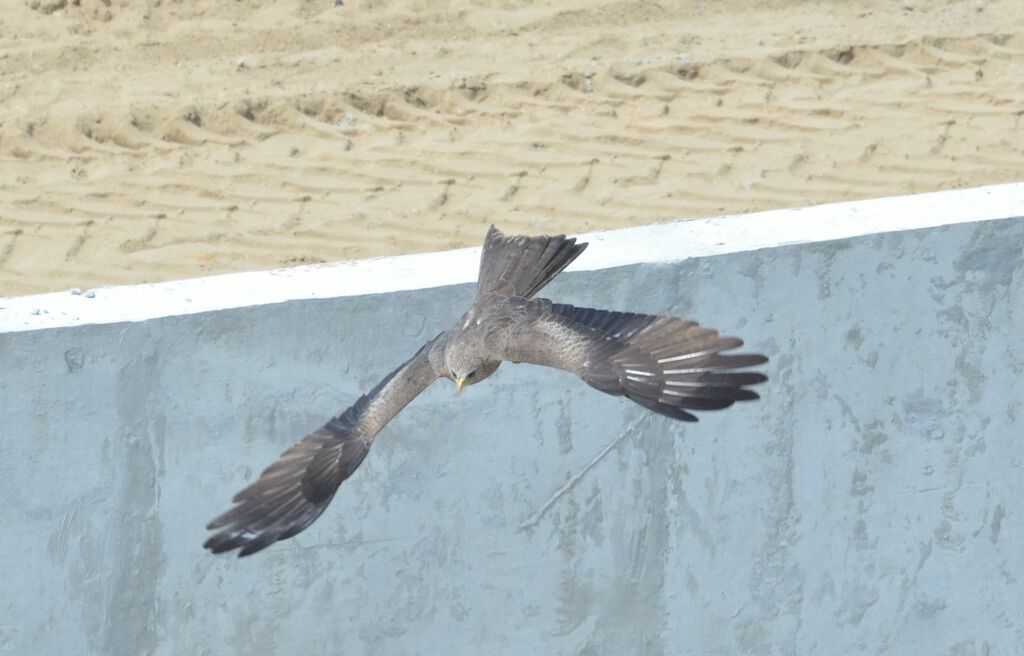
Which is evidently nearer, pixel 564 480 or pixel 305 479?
pixel 305 479

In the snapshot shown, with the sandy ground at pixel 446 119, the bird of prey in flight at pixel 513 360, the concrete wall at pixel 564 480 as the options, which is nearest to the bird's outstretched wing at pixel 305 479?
the bird of prey in flight at pixel 513 360

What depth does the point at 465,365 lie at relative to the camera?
491cm

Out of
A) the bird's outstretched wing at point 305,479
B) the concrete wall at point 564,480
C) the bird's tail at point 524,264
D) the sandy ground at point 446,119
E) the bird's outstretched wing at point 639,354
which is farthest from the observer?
the sandy ground at point 446,119

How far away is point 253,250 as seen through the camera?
759 centimetres

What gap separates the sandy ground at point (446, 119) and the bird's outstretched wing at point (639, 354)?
2.71 metres

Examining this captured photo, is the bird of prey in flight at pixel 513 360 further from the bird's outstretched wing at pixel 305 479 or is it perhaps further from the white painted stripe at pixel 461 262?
the white painted stripe at pixel 461 262

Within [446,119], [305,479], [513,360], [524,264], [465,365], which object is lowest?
[305,479]

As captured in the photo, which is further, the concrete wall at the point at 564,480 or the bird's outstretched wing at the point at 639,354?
the concrete wall at the point at 564,480

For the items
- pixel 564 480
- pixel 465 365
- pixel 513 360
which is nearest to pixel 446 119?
pixel 564 480

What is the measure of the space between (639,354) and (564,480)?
1.06 meters

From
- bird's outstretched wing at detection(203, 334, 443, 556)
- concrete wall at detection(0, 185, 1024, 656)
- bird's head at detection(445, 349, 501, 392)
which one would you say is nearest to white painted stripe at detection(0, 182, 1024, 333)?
concrete wall at detection(0, 185, 1024, 656)

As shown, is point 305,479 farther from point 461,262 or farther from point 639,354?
point 461,262

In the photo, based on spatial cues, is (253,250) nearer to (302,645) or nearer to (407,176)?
(407,176)

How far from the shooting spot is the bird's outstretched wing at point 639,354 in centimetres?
422
